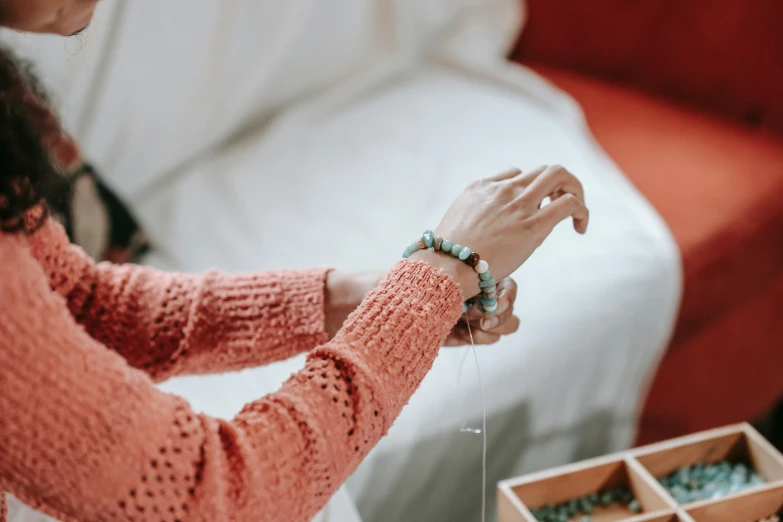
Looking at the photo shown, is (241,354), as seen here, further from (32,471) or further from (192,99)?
(192,99)

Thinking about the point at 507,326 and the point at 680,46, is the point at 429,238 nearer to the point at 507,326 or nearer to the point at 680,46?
the point at 507,326

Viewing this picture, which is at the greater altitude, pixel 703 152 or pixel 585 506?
pixel 703 152

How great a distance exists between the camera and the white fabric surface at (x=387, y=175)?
2.96 ft

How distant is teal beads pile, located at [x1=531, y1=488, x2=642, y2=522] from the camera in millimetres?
734

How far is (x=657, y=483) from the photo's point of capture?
0.73 meters

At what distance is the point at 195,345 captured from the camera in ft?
2.56

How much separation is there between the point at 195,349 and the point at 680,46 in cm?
101

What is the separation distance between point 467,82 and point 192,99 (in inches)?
18.8

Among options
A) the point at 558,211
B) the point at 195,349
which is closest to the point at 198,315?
the point at 195,349

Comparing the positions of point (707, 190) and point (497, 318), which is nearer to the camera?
point (497, 318)

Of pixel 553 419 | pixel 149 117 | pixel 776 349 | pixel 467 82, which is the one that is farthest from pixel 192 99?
pixel 776 349

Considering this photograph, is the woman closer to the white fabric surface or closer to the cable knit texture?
the cable knit texture

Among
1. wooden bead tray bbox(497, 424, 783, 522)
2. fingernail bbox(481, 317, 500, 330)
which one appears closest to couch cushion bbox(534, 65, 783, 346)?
wooden bead tray bbox(497, 424, 783, 522)

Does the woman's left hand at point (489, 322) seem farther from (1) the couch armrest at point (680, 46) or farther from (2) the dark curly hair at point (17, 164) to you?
(1) the couch armrest at point (680, 46)
